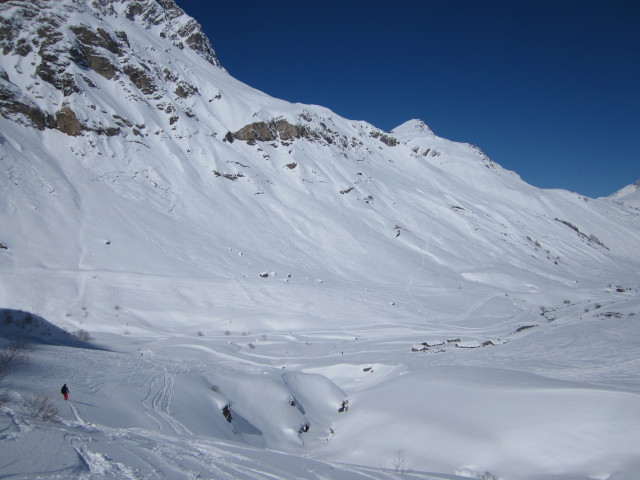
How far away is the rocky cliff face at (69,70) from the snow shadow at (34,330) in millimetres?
32791

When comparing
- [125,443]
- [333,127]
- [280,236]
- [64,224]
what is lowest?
[125,443]

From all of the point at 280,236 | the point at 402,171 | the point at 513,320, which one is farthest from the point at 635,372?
the point at 402,171

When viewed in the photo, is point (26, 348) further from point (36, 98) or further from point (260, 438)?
point (36, 98)

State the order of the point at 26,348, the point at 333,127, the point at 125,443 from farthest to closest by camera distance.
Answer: the point at 333,127, the point at 26,348, the point at 125,443

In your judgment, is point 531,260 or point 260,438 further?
point 531,260

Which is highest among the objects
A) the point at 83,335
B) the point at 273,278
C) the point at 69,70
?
Answer: the point at 69,70

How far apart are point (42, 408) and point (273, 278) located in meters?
29.2

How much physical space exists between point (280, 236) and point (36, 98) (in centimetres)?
3692

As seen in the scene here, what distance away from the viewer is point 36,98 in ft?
156

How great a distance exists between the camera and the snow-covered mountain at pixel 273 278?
36.4 feet

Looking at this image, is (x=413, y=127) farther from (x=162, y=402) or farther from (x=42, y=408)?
(x=42, y=408)

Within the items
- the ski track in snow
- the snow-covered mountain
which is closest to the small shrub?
the snow-covered mountain

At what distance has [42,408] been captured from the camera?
8.30 m

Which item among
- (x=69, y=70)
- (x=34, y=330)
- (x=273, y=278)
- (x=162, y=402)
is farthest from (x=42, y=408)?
(x=69, y=70)
